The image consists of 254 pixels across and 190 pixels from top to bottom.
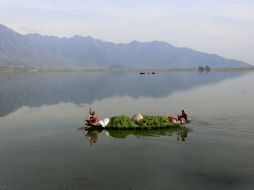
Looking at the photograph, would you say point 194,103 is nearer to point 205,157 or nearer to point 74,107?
point 74,107

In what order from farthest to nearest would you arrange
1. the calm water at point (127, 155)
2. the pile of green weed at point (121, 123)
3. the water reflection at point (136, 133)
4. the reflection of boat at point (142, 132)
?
the pile of green weed at point (121, 123) < the reflection of boat at point (142, 132) < the water reflection at point (136, 133) < the calm water at point (127, 155)

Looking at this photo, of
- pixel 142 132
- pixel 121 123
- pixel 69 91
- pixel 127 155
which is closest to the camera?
pixel 127 155

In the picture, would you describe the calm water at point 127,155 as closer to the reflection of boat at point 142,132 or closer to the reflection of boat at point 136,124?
the reflection of boat at point 142,132

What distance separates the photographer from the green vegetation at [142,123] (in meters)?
40.8

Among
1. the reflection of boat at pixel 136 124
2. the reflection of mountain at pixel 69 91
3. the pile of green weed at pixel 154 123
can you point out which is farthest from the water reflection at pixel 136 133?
the reflection of mountain at pixel 69 91

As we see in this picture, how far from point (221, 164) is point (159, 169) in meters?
4.61

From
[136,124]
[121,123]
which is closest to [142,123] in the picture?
[136,124]

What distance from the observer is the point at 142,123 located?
4112 centimetres

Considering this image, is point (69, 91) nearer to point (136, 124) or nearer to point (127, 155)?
point (136, 124)

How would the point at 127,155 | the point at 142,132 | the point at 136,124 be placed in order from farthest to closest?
1. the point at 136,124
2. the point at 142,132
3. the point at 127,155

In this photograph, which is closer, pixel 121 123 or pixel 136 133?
pixel 136 133

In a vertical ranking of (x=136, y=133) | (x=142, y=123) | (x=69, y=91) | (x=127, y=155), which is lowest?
(x=69, y=91)

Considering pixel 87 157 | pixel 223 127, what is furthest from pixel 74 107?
pixel 87 157

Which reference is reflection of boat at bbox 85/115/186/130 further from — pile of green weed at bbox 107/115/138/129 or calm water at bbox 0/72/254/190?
calm water at bbox 0/72/254/190
